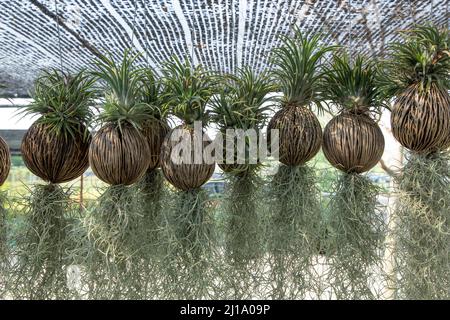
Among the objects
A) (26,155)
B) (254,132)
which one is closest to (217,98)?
(254,132)

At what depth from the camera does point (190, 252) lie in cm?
139

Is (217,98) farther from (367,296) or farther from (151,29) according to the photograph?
(367,296)

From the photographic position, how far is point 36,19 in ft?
6.06

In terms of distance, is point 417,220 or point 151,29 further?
point 151,29

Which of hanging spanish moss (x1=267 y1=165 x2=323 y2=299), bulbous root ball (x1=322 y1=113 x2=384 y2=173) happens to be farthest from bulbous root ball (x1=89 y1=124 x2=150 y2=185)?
bulbous root ball (x1=322 y1=113 x2=384 y2=173)

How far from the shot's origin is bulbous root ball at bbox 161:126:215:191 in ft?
4.59

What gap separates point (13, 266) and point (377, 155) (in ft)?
4.24

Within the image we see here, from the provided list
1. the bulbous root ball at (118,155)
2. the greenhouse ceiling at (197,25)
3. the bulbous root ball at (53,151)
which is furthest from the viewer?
the greenhouse ceiling at (197,25)

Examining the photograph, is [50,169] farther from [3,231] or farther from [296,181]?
[296,181]

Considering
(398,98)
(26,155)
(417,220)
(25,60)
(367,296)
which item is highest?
(25,60)

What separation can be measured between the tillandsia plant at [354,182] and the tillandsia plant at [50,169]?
2.78ft

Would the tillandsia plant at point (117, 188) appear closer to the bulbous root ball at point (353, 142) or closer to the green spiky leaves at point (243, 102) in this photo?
the green spiky leaves at point (243, 102)

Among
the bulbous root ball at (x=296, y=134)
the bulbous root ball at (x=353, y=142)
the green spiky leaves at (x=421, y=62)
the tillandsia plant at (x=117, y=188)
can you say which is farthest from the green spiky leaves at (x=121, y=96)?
the green spiky leaves at (x=421, y=62)

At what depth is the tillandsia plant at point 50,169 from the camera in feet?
4.87
